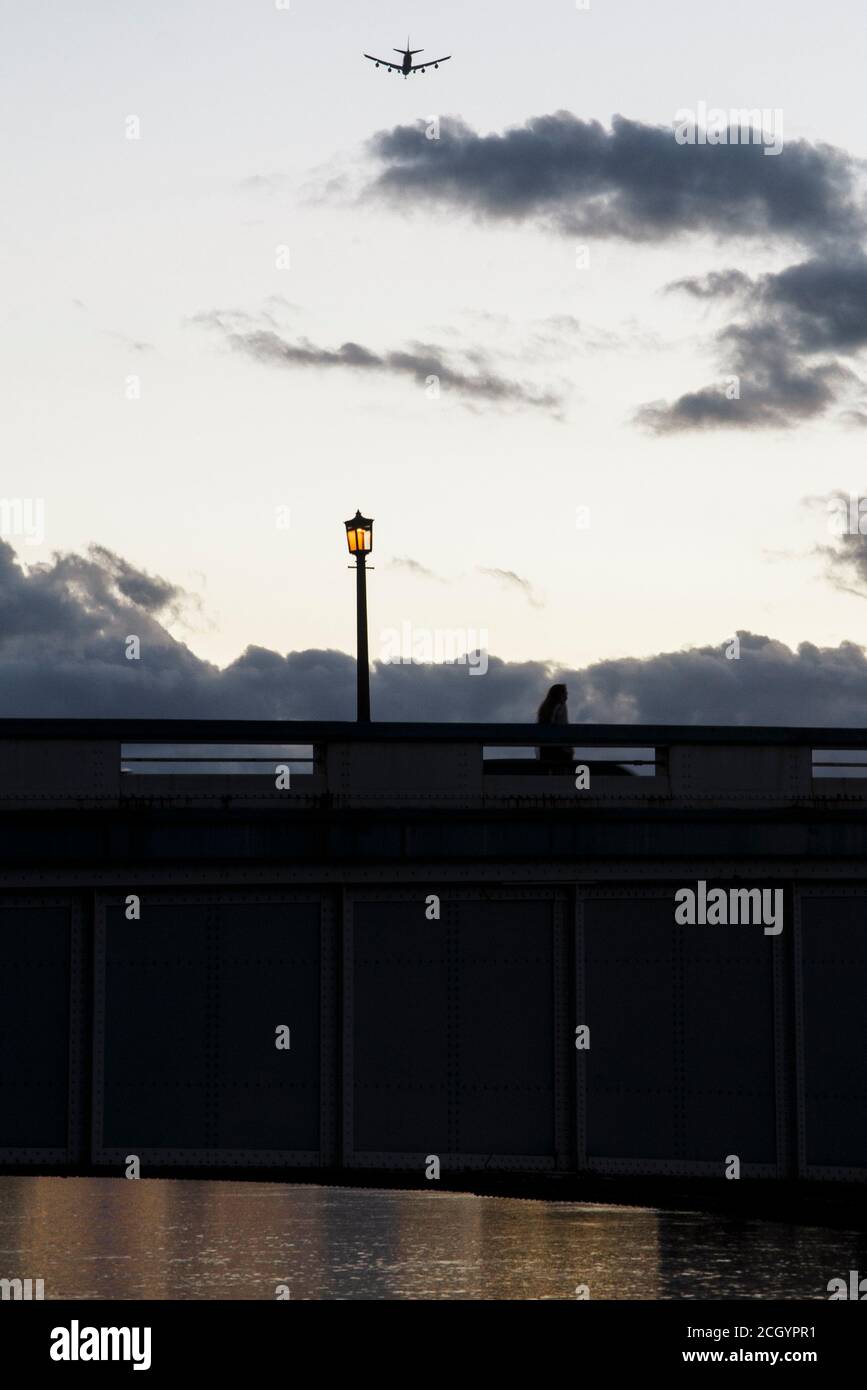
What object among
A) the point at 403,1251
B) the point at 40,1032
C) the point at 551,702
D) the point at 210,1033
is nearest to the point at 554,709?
the point at 551,702

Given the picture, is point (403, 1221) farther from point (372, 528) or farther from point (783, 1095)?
point (783, 1095)

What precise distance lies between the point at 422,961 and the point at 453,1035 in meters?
0.77

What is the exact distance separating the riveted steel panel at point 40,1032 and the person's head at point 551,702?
555cm

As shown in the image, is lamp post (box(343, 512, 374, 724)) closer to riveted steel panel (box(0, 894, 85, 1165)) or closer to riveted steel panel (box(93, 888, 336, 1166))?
riveted steel panel (box(93, 888, 336, 1166))

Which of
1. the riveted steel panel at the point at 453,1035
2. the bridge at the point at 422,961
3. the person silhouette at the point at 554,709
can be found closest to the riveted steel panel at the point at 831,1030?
the bridge at the point at 422,961

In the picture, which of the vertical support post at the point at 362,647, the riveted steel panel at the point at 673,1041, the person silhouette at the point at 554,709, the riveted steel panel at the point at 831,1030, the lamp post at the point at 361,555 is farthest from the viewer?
the lamp post at the point at 361,555

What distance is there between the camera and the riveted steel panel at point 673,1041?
609 inches

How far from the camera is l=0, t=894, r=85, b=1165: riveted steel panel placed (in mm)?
14656

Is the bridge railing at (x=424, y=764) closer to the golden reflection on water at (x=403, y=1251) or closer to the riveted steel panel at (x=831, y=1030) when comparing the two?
the riveted steel panel at (x=831, y=1030)

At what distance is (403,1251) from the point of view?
4122 centimetres

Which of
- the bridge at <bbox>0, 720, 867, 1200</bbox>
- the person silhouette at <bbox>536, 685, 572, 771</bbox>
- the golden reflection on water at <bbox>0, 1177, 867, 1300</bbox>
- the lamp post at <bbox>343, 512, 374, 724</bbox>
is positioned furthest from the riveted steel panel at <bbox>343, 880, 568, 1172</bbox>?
the golden reflection on water at <bbox>0, 1177, 867, 1300</bbox>

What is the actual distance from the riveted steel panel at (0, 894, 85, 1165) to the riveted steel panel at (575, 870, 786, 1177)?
4856 millimetres
